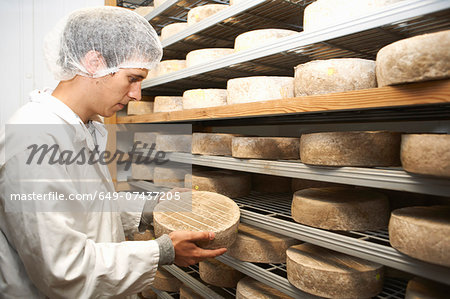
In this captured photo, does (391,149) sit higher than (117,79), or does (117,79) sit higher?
(117,79)

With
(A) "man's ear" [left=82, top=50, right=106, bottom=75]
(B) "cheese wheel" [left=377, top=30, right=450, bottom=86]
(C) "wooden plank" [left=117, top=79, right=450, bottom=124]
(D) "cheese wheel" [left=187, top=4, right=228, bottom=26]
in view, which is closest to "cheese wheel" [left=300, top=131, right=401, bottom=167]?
(C) "wooden plank" [left=117, top=79, right=450, bottom=124]

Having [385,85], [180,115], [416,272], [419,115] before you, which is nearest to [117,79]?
[180,115]

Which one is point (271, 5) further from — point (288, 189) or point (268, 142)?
point (288, 189)

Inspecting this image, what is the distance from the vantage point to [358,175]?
4.28 feet

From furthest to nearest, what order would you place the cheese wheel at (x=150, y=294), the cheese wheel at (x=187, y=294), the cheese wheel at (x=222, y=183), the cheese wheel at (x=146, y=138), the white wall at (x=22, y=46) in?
the white wall at (x=22, y=46)
the cheese wheel at (x=150, y=294)
the cheese wheel at (x=146, y=138)
the cheese wheel at (x=187, y=294)
the cheese wheel at (x=222, y=183)

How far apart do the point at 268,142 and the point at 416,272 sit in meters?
0.92

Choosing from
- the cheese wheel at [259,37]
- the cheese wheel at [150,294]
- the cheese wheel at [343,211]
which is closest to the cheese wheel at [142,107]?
the cheese wheel at [259,37]

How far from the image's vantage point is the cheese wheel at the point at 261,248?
1.83 meters

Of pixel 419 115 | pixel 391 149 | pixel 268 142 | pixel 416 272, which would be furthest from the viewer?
pixel 419 115

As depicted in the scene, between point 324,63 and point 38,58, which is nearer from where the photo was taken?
point 324,63

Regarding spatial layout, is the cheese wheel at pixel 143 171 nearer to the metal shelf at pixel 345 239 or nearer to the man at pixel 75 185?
the metal shelf at pixel 345 239

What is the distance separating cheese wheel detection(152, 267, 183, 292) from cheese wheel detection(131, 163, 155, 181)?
2.72ft

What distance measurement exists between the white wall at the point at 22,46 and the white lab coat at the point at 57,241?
7.36 ft

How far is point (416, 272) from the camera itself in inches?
44.1
